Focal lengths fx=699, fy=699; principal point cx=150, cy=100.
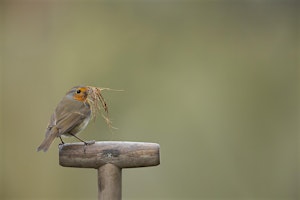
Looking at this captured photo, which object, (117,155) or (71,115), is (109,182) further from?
(71,115)

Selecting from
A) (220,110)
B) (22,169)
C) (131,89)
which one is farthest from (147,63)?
(22,169)

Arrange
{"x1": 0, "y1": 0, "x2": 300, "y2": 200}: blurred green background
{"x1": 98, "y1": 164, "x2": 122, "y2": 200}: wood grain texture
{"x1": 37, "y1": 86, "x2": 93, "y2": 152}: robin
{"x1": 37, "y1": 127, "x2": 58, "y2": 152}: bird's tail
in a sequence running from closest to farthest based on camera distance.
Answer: {"x1": 98, "y1": 164, "x2": 122, "y2": 200}: wood grain texture, {"x1": 37, "y1": 127, "x2": 58, "y2": 152}: bird's tail, {"x1": 37, "y1": 86, "x2": 93, "y2": 152}: robin, {"x1": 0, "y1": 0, "x2": 300, "y2": 200}: blurred green background

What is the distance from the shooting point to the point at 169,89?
845cm

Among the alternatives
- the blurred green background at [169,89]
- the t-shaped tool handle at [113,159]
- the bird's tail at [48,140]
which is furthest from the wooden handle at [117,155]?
the blurred green background at [169,89]

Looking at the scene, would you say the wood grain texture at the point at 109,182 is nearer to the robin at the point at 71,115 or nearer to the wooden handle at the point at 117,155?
the wooden handle at the point at 117,155

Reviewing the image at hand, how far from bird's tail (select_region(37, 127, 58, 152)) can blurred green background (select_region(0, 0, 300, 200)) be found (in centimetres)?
352

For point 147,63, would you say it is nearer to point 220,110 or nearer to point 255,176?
point 220,110

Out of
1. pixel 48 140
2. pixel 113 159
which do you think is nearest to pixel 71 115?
pixel 48 140

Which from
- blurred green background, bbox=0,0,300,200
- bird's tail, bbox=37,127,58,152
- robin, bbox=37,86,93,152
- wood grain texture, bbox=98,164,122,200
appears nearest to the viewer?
wood grain texture, bbox=98,164,122,200

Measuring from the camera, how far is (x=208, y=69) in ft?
28.1

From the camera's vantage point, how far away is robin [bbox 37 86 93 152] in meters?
4.10

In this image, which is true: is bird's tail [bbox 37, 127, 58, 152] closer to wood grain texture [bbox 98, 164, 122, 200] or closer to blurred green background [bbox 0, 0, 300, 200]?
wood grain texture [bbox 98, 164, 122, 200]

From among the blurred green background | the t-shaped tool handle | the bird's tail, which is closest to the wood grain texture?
the t-shaped tool handle

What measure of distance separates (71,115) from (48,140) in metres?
0.23
